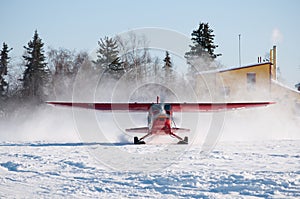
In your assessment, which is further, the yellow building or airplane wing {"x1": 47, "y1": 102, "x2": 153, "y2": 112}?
the yellow building

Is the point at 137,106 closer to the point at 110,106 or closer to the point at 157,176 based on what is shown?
the point at 110,106

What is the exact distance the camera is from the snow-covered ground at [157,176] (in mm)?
6500

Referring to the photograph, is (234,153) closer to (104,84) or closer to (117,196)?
(117,196)

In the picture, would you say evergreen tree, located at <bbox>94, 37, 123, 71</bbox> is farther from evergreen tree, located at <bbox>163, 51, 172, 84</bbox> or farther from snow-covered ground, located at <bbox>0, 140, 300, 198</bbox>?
snow-covered ground, located at <bbox>0, 140, 300, 198</bbox>

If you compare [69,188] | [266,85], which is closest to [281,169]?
[69,188]

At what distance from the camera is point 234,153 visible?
11.6 m

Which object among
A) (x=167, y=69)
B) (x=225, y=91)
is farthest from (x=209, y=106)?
(x=167, y=69)

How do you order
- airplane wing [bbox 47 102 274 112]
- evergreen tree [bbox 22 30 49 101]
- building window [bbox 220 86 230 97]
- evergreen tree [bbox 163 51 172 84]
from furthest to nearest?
evergreen tree [bbox 22 30 49 101] → evergreen tree [bbox 163 51 172 84] → building window [bbox 220 86 230 97] → airplane wing [bbox 47 102 274 112]

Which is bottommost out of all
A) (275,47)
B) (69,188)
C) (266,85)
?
(69,188)

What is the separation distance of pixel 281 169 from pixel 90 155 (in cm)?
547

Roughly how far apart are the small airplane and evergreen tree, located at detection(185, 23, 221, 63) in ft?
83.4

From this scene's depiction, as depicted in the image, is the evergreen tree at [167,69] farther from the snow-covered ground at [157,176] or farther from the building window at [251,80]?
the snow-covered ground at [157,176]

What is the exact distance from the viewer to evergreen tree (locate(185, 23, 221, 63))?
4256 centimetres

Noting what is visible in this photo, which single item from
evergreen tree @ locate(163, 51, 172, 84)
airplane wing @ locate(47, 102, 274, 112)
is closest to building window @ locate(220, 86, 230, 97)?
evergreen tree @ locate(163, 51, 172, 84)
